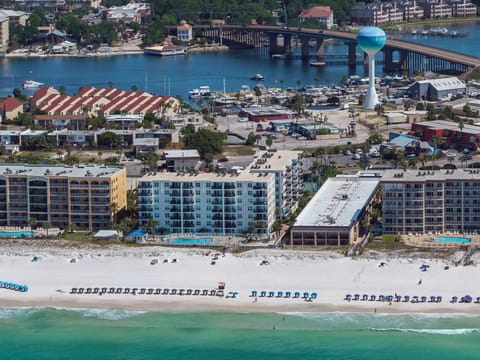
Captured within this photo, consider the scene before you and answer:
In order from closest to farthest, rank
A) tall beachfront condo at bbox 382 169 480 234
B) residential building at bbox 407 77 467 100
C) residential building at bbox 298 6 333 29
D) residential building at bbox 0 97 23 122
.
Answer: tall beachfront condo at bbox 382 169 480 234, residential building at bbox 0 97 23 122, residential building at bbox 407 77 467 100, residential building at bbox 298 6 333 29

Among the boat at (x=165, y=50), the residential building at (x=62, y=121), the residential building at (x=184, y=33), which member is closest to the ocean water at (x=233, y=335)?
the residential building at (x=62, y=121)

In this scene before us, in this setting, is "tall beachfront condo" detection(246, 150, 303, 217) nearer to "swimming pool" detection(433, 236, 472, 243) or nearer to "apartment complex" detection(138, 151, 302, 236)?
"apartment complex" detection(138, 151, 302, 236)

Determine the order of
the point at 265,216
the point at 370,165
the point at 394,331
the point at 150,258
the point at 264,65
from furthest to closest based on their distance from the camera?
the point at 264,65 → the point at 370,165 → the point at 265,216 → the point at 150,258 → the point at 394,331

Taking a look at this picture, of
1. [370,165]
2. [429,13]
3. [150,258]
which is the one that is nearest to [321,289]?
[150,258]

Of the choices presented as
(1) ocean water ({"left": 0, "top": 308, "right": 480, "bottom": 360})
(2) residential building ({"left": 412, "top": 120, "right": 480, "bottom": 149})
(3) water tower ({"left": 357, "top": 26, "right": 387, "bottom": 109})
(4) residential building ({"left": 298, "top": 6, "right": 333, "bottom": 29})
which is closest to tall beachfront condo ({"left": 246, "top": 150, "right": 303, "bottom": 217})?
(1) ocean water ({"left": 0, "top": 308, "right": 480, "bottom": 360})

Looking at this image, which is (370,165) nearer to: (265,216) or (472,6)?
(265,216)

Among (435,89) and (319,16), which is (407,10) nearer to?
(319,16)

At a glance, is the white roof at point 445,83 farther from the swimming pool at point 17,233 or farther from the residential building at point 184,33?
the residential building at point 184,33
